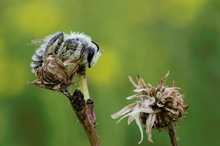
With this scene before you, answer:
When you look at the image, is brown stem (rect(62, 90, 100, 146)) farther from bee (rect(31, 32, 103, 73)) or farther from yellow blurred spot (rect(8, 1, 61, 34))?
yellow blurred spot (rect(8, 1, 61, 34))

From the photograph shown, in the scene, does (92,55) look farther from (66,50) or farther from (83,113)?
(83,113)

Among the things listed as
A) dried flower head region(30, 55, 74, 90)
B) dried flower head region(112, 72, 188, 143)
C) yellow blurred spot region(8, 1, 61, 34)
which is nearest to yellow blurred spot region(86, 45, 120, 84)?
yellow blurred spot region(8, 1, 61, 34)

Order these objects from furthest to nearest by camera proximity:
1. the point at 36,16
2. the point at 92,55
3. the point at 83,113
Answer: the point at 36,16 → the point at 92,55 → the point at 83,113

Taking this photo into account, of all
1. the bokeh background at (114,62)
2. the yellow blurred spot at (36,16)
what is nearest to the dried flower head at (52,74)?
the bokeh background at (114,62)

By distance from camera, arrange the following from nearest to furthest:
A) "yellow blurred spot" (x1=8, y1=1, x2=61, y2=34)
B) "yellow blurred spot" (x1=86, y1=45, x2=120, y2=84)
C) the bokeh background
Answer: the bokeh background, "yellow blurred spot" (x1=86, y1=45, x2=120, y2=84), "yellow blurred spot" (x1=8, y1=1, x2=61, y2=34)

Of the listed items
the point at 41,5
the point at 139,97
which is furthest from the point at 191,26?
the point at 139,97

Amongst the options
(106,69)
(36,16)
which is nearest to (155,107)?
(106,69)
